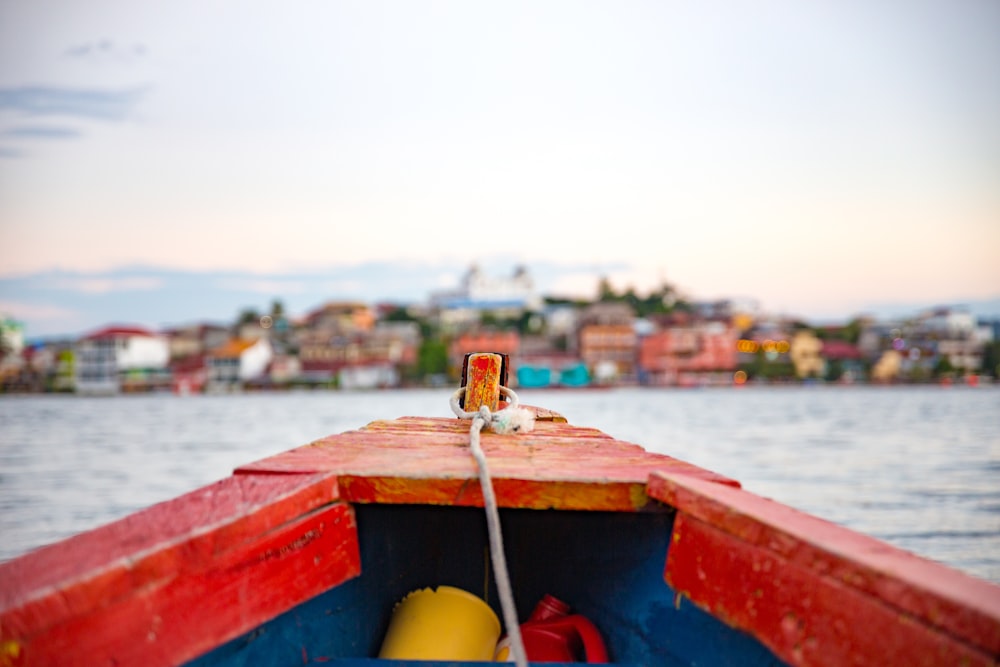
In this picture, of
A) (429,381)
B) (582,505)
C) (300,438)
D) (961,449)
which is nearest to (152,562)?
(582,505)

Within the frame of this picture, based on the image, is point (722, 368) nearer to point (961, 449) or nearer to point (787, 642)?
point (961, 449)

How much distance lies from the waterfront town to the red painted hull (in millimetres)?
88178

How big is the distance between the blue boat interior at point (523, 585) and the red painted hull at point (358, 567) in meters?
0.20

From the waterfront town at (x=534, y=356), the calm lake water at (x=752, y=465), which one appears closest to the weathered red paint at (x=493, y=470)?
the calm lake water at (x=752, y=465)

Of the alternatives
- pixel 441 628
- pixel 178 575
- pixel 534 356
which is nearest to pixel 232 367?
→ pixel 534 356

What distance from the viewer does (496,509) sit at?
6.94 feet

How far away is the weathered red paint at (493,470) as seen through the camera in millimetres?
1921

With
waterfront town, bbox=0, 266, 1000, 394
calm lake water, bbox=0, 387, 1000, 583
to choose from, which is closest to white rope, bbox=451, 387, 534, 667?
calm lake water, bbox=0, 387, 1000, 583

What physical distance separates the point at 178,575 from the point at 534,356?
318ft

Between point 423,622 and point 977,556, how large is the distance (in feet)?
27.2

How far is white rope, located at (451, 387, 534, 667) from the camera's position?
5.34ft

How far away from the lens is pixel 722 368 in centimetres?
9825

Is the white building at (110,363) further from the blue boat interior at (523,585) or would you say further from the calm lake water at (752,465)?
the blue boat interior at (523,585)

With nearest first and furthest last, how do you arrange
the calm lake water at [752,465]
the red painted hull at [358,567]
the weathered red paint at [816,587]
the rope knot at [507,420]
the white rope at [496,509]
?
the weathered red paint at [816,587] → the red painted hull at [358,567] → the white rope at [496,509] → the rope knot at [507,420] → the calm lake water at [752,465]
